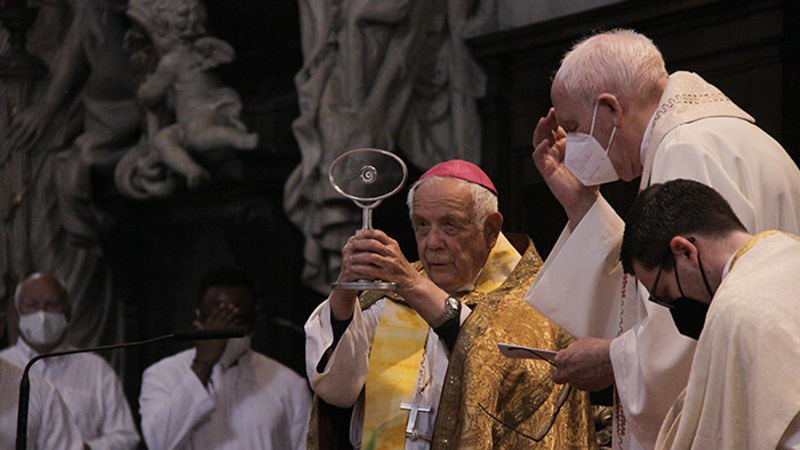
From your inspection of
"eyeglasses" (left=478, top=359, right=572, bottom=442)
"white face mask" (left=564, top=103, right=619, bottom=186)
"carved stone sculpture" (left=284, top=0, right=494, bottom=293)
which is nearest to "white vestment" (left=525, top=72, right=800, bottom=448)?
"white face mask" (left=564, top=103, right=619, bottom=186)

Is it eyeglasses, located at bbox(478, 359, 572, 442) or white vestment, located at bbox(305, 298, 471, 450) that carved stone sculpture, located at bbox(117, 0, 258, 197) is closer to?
white vestment, located at bbox(305, 298, 471, 450)

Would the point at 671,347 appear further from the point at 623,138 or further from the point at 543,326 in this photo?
the point at 543,326

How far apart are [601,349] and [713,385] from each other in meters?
0.86

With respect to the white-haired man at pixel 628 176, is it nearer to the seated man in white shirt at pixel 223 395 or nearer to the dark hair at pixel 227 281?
the seated man in white shirt at pixel 223 395

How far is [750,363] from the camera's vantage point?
2523 mm

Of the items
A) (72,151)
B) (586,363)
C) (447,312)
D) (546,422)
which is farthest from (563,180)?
(72,151)

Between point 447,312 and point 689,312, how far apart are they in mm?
1531

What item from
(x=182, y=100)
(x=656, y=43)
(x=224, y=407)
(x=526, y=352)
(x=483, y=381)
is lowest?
(x=224, y=407)

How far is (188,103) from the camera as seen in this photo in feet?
27.1

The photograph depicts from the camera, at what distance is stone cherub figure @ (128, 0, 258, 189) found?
8250 millimetres

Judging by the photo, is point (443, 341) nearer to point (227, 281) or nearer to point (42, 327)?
point (227, 281)

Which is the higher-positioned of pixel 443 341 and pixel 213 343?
pixel 443 341

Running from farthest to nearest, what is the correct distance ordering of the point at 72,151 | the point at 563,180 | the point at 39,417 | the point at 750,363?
1. the point at 72,151
2. the point at 39,417
3. the point at 563,180
4. the point at 750,363

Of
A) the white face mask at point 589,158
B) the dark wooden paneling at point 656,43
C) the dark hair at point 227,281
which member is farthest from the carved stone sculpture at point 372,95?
the white face mask at point 589,158
